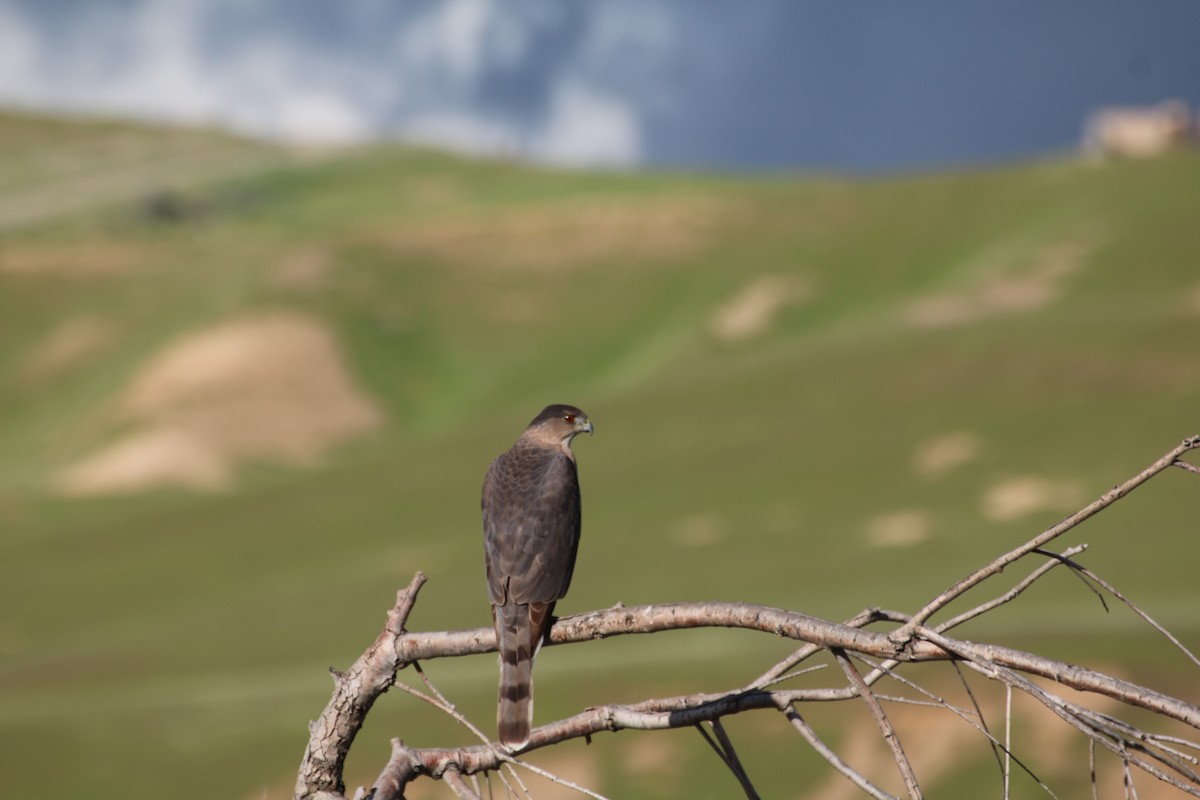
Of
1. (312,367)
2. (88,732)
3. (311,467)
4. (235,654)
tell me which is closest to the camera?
(88,732)

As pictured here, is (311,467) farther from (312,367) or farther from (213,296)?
(213,296)

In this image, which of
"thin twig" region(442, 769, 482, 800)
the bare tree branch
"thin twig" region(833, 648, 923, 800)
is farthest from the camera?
"thin twig" region(442, 769, 482, 800)

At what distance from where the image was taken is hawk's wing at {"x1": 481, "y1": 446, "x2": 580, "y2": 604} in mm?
8109

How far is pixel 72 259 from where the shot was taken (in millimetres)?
89312

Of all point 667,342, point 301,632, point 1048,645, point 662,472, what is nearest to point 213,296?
point 667,342

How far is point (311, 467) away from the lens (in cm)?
6419

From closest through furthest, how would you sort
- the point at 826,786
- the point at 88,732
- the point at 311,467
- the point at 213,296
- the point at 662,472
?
the point at 826,786
the point at 88,732
the point at 662,472
the point at 311,467
the point at 213,296

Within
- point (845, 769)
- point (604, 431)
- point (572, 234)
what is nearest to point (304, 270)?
point (572, 234)

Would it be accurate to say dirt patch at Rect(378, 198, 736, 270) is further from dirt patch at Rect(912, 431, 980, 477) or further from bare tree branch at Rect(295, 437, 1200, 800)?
bare tree branch at Rect(295, 437, 1200, 800)

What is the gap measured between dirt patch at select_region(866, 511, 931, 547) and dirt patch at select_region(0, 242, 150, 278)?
61.2 meters

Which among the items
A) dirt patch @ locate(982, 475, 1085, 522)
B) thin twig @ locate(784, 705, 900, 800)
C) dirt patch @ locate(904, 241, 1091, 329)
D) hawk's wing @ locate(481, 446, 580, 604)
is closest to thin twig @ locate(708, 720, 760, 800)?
thin twig @ locate(784, 705, 900, 800)

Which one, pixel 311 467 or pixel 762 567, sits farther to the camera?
pixel 311 467

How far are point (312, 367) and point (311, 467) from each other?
1063 centimetres

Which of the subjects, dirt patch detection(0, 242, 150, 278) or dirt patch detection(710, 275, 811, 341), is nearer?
dirt patch detection(710, 275, 811, 341)
